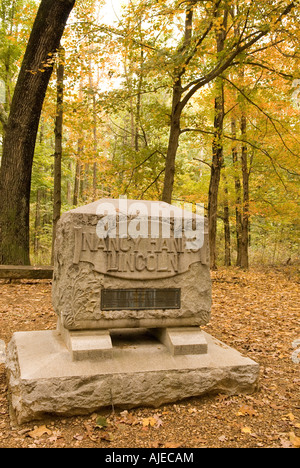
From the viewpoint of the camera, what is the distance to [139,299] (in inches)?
151

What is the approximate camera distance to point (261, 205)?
13.2 m

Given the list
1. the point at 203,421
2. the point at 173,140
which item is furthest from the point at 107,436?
the point at 173,140

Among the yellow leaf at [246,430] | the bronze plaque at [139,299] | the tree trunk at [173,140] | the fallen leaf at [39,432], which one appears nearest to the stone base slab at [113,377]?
the fallen leaf at [39,432]

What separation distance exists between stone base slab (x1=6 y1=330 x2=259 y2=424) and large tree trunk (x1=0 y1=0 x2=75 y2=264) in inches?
170

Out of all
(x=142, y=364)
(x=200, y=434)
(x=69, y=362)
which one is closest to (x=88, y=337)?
(x=69, y=362)

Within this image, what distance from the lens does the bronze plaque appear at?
148 inches

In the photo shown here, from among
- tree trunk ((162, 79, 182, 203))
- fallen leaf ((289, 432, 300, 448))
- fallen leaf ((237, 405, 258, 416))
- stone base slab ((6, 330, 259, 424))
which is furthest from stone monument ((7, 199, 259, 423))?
tree trunk ((162, 79, 182, 203))

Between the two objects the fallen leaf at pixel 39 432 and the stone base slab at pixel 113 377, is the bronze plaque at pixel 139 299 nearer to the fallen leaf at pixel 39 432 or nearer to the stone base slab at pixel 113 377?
the stone base slab at pixel 113 377

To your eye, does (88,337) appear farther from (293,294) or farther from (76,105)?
(76,105)

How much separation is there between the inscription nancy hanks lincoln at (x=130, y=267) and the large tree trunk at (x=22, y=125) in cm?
431

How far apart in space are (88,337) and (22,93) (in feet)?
20.4

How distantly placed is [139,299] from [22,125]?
5758mm

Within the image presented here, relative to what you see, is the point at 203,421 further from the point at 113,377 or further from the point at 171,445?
the point at 113,377

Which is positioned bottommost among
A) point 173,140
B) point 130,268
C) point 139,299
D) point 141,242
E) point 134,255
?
point 139,299
